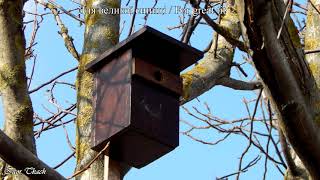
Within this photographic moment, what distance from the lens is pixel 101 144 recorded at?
270 centimetres

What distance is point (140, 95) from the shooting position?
2.78 metres

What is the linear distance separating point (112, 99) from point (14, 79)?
0.37 metres

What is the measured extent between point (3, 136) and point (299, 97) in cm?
90

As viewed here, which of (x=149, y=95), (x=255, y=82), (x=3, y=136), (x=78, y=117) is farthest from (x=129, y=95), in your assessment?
(x=255, y=82)

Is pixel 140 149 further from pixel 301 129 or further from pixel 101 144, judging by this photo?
pixel 301 129

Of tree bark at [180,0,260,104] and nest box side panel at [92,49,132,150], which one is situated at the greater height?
tree bark at [180,0,260,104]

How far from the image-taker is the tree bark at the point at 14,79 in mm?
2715

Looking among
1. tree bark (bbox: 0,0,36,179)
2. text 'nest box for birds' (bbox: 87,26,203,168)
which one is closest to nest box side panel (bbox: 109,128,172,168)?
text 'nest box for birds' (bbox: 87,26,203,168)

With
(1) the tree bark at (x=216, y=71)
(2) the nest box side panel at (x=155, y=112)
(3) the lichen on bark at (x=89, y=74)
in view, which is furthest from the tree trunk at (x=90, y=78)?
(1) the tree bark at (x=216, y=71)

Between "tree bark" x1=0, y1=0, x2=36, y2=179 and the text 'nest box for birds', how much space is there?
0.25 meters

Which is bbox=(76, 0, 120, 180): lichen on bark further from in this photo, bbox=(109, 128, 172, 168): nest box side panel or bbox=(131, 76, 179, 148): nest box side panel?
bbox=(131, 76, 179, 148): nest box side panel

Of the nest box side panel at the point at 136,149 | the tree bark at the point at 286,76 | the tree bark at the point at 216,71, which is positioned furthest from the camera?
the tree bark at the point at 216,71

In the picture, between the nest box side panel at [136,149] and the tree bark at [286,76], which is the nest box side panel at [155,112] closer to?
the nest box side panel at [136,149]

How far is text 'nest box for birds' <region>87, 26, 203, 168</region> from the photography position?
2695 millimetres
